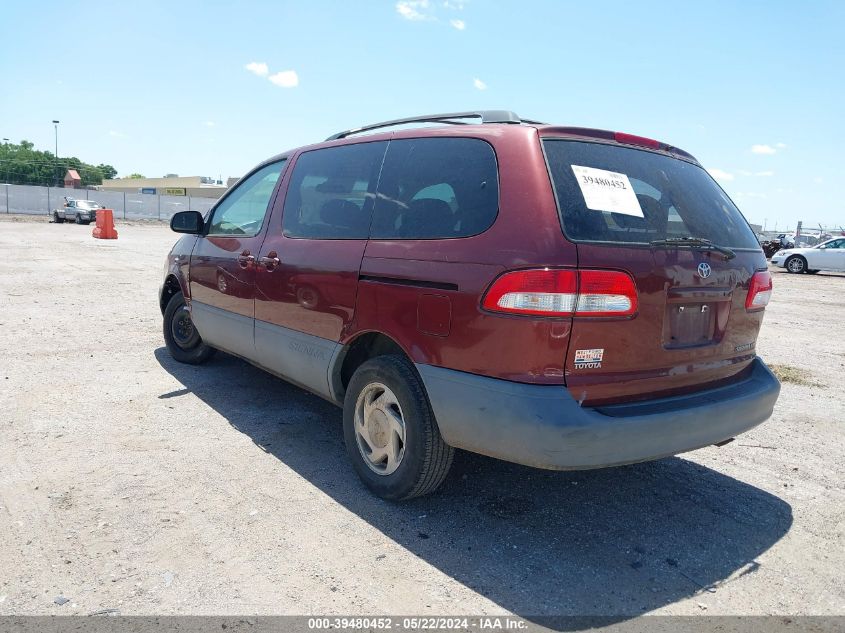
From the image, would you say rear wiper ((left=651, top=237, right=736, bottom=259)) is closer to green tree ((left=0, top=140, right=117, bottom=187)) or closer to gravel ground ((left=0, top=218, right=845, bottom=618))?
gravel ground ((left=0, top=218, right=845, bottom=618))

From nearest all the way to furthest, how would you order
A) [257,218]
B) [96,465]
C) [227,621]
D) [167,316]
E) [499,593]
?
[227,621] < [499,593] < [96,465] < [257,218] < [167,316]

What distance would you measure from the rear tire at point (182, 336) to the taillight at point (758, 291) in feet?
14.4

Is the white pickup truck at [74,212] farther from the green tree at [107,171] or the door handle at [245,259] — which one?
the green tree at [107,171]

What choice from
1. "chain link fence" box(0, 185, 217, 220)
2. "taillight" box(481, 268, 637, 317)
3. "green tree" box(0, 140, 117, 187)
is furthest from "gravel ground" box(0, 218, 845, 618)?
"green tree" box(0, 140, 117, 187)

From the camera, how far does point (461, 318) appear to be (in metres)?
2.75

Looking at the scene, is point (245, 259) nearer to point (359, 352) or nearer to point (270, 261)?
point (270, 261)

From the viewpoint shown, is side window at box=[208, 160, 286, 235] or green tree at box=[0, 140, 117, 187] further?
green tree at box=[0, 140, 117, 187]

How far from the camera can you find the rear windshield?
269 cm

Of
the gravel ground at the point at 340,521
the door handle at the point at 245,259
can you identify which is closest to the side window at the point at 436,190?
the door handle at the point at 245,259

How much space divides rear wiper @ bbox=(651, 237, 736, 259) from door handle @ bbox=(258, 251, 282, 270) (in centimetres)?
234

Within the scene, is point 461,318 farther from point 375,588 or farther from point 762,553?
point 762,553

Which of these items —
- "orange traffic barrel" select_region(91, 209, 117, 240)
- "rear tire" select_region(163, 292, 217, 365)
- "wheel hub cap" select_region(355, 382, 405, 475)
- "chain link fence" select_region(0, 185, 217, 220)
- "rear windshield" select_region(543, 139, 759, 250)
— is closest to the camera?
"rear windshield" select_region(543, 139, 759, 250)

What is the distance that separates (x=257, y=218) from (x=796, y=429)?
430cm

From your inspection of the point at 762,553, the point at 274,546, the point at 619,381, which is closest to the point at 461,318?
the point at 619,381
